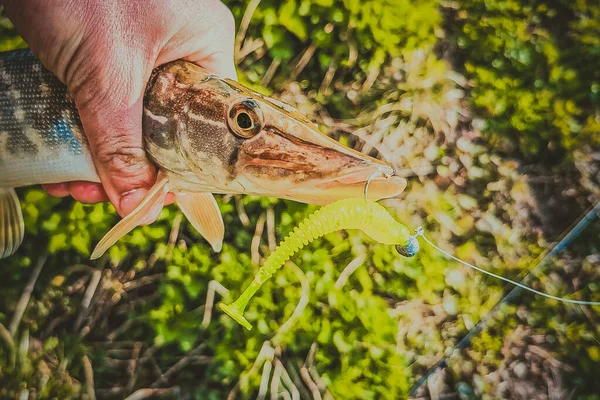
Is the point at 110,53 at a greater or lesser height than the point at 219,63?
greater

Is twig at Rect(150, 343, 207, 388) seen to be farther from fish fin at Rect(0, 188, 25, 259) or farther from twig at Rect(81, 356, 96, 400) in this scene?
fish fin at Rect(0, 188, 25, 259)

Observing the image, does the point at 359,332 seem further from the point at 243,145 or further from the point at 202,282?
the point at 243,145

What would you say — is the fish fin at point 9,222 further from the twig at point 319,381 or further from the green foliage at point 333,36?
the twig at point 319,381

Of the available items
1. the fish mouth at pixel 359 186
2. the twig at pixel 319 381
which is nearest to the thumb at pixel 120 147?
the fish mouth at pixel 359 186

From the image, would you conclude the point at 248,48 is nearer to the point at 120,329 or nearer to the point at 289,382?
the point at 120,329

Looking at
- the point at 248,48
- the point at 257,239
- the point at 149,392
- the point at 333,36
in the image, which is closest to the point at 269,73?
the point at 248,48

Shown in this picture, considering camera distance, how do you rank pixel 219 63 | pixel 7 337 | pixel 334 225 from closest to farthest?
1. pixel 334 225
2. pixel 219 63
3. pixel 7 337

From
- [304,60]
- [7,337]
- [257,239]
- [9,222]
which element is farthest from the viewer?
[304,60]
